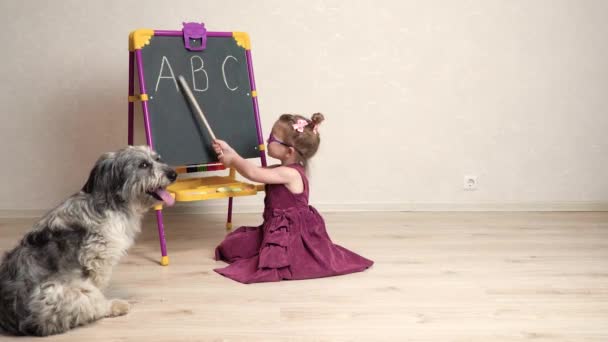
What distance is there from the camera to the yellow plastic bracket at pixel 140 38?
330cm

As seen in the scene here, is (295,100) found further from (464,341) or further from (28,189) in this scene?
(464,341)

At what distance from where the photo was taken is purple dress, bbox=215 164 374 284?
3.00 meters

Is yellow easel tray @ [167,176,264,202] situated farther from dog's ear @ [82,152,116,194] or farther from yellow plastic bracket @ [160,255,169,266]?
dog's ear @ [82,152,116,194]

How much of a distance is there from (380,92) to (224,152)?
154 cm

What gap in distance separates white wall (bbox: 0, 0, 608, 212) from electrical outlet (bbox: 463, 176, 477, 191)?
36mm

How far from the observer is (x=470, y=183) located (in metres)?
4.54

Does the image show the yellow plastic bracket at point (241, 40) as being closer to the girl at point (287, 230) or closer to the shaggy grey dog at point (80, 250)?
the girl at point (287, 230)

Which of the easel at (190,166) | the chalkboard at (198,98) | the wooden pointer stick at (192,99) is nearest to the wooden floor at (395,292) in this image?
the easel at (190,166)

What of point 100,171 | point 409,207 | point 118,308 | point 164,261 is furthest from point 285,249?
point 409,207

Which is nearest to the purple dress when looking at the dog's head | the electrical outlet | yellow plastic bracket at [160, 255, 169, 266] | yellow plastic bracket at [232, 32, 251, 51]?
yellow plastic bracket at [160, 255, 169, 266]

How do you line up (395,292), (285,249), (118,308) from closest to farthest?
(118,308) → (395,292) → (285,249)

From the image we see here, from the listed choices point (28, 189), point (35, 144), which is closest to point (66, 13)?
point (35, 144)

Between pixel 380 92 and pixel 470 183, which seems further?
pixel 470 183

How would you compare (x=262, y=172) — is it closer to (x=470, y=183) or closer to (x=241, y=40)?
(x=241, y=40)
